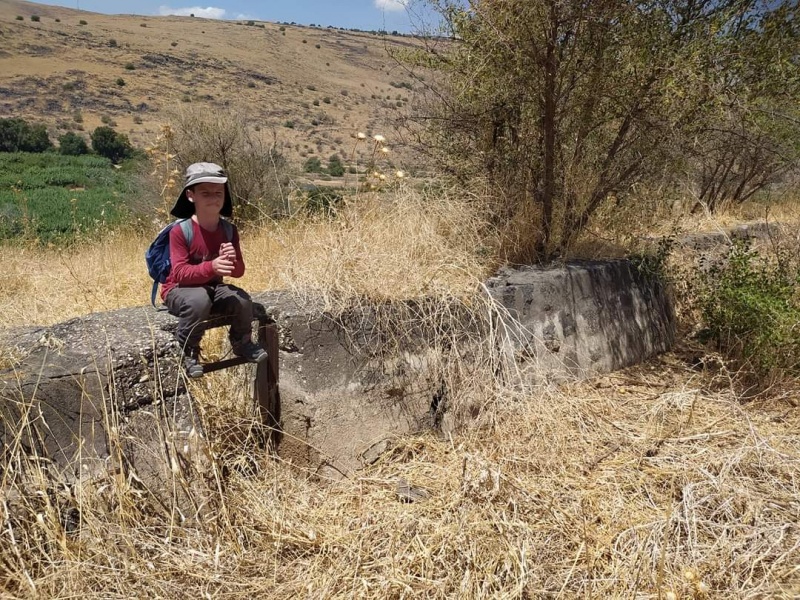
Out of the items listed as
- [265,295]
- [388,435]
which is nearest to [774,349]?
[388,435]

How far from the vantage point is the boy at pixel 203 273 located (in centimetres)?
268

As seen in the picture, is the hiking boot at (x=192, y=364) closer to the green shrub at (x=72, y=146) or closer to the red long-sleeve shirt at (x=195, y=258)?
the red long-sleeve shirt at (x=195, y=258)

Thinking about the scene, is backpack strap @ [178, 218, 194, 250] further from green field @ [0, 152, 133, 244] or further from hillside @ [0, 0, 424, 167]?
hillside @ [0, 0, 424, 167]

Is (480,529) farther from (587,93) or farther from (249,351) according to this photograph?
(587,93)

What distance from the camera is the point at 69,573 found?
2252 mm

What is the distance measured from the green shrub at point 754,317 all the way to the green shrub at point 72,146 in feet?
127

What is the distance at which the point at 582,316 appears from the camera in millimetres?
4613

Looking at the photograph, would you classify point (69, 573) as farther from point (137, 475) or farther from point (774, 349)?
point (774, 349)

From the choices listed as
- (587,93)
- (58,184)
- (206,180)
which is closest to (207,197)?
(206,180)

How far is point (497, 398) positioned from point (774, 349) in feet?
8.07

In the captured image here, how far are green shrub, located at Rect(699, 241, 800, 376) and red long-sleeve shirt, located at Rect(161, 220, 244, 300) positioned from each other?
161 inches

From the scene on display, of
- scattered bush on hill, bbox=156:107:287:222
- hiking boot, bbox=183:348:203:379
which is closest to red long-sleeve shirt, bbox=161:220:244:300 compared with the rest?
hiking boot, bbox=183:348:203:379

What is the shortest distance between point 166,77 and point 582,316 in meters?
56.8

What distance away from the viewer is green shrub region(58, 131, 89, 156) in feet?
112
